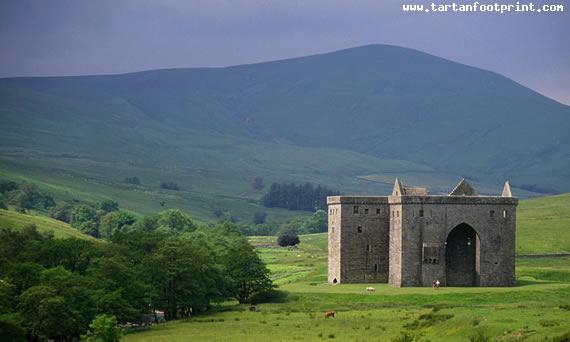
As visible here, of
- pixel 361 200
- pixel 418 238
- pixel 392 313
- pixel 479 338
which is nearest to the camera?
pixel 479 338

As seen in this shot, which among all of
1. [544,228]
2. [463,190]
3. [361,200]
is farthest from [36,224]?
[463,190]

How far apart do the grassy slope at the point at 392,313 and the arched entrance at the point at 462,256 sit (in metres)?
4.34

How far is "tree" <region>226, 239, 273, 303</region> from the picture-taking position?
100863mm

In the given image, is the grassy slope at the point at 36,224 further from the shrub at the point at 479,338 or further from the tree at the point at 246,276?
the shrub at the point at 479,338

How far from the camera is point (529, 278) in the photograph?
4117 inches

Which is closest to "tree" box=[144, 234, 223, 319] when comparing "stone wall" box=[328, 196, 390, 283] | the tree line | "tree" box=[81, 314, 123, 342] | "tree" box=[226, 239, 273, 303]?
the tree line

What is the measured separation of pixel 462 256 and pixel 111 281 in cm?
3108

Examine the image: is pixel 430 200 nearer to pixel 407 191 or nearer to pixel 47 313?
pixel 407 191

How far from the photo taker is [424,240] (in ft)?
325

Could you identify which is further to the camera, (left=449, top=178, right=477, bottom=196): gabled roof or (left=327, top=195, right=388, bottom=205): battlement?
(left=449, top=178, right=477, bottom=196): gabled roof

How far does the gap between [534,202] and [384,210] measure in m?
79.0

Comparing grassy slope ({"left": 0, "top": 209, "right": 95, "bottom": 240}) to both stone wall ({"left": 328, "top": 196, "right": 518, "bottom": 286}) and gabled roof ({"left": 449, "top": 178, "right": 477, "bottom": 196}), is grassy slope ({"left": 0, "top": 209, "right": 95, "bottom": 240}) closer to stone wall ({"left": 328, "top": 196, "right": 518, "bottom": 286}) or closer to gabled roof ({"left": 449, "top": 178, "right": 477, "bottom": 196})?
stone wall ({"left": 328, "top": 196, "right": 518, "bottom": 286})

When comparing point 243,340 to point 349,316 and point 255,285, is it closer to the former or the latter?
point 349,316

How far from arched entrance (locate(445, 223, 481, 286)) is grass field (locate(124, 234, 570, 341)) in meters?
4.26
